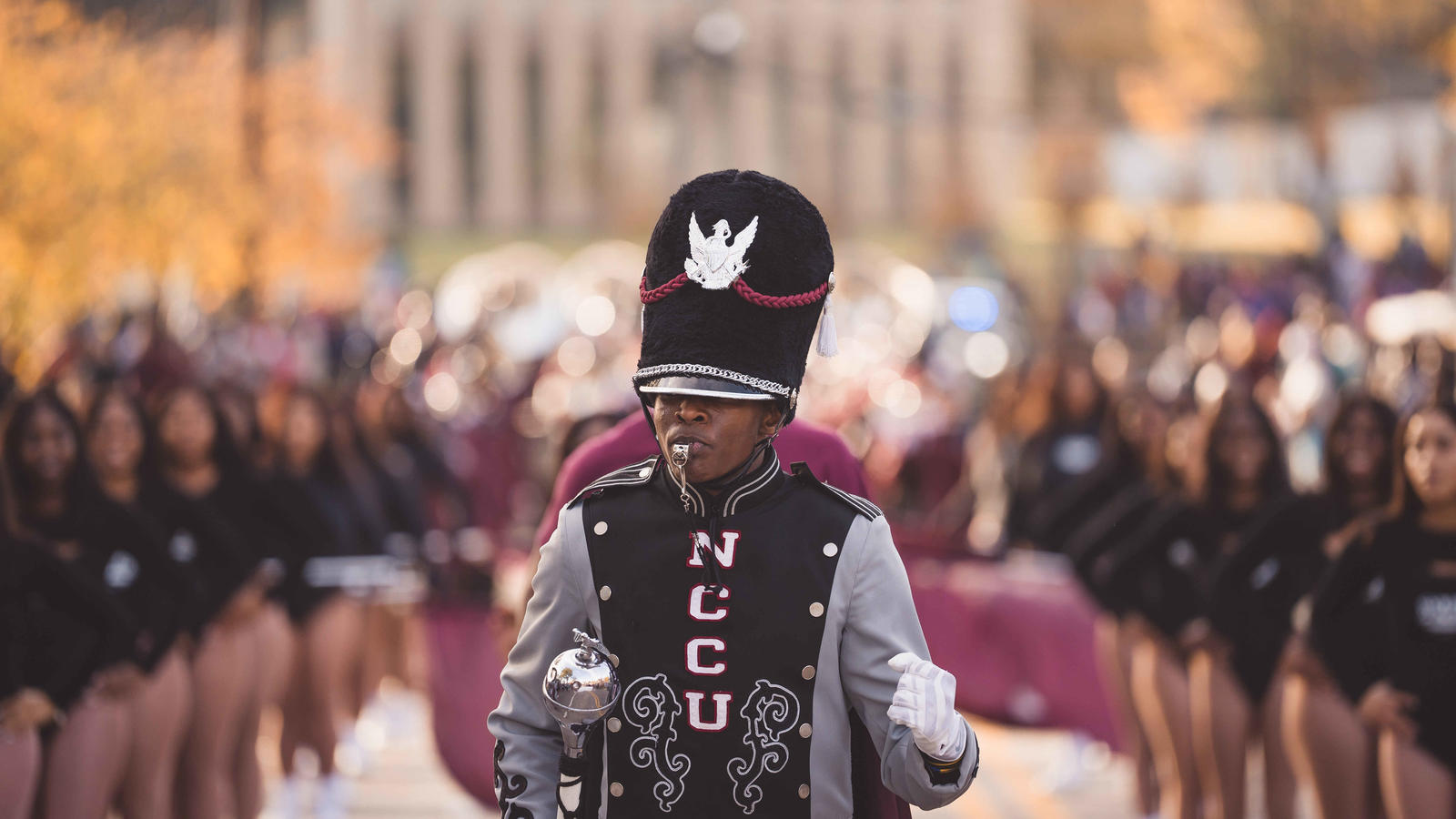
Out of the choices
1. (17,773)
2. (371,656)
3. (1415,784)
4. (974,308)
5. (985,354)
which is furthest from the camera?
(974,308)

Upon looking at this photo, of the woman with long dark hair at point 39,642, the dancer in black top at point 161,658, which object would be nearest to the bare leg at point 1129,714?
the dancer in black top at point 161,658

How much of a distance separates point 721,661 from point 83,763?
3.55m

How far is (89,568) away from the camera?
7.19 metres

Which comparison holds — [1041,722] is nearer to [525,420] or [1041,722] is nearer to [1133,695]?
[1133,695]

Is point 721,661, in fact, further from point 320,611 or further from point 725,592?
point 320,611

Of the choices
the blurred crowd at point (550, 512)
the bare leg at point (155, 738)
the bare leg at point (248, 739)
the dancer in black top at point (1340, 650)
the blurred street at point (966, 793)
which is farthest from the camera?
the blurred street at point (966, 793)

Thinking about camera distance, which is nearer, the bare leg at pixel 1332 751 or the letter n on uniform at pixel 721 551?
the letter n on uniform at pixel 721 551

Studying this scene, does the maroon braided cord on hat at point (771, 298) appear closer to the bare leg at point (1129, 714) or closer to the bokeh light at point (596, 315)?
the bare leg at point (1129, 714)

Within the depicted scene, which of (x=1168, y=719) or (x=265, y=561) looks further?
(x=265, y=561)

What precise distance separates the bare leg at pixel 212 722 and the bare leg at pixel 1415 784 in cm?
457

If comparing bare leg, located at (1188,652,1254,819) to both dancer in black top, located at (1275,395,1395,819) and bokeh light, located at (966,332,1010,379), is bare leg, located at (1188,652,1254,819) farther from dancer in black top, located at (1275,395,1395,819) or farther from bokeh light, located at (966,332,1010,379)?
bokeh light, located at (966,332,1010,379)

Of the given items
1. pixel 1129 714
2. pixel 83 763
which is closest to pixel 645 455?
pixel 83 763

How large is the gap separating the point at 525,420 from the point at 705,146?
133 feet

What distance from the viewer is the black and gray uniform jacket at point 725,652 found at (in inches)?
153
